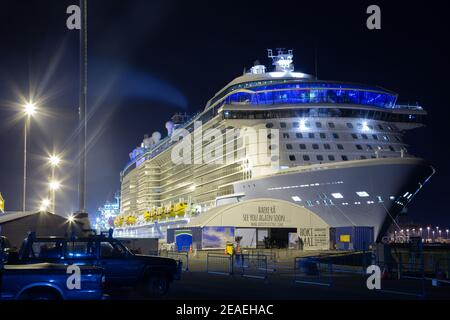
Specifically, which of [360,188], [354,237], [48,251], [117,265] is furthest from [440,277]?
[360,188]

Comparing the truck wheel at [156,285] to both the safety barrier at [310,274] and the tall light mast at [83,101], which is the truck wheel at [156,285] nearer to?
the safety barrier at [310,274]

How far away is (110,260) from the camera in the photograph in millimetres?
14805

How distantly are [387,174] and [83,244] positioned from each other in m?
29.5

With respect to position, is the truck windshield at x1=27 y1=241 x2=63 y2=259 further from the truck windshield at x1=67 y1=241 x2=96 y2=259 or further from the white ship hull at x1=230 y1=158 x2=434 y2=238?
the white ship hull at x1=230 y1=158 x2=434 y2=238

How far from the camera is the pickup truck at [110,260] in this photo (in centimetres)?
1404

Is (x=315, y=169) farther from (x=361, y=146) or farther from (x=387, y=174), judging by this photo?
(x=361, y=146)

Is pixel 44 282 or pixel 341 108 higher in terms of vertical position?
pixel 341 108

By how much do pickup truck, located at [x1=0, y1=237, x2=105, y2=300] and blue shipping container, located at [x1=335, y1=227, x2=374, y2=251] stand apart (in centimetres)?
2886

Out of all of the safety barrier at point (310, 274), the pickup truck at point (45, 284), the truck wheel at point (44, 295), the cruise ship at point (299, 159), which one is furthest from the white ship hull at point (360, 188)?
the truck wheel at point (44, 295)

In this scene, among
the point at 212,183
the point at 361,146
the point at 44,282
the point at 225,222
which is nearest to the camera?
the point at 44,282

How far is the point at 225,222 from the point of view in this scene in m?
43.1

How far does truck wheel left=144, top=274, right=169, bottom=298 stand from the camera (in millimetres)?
15047
